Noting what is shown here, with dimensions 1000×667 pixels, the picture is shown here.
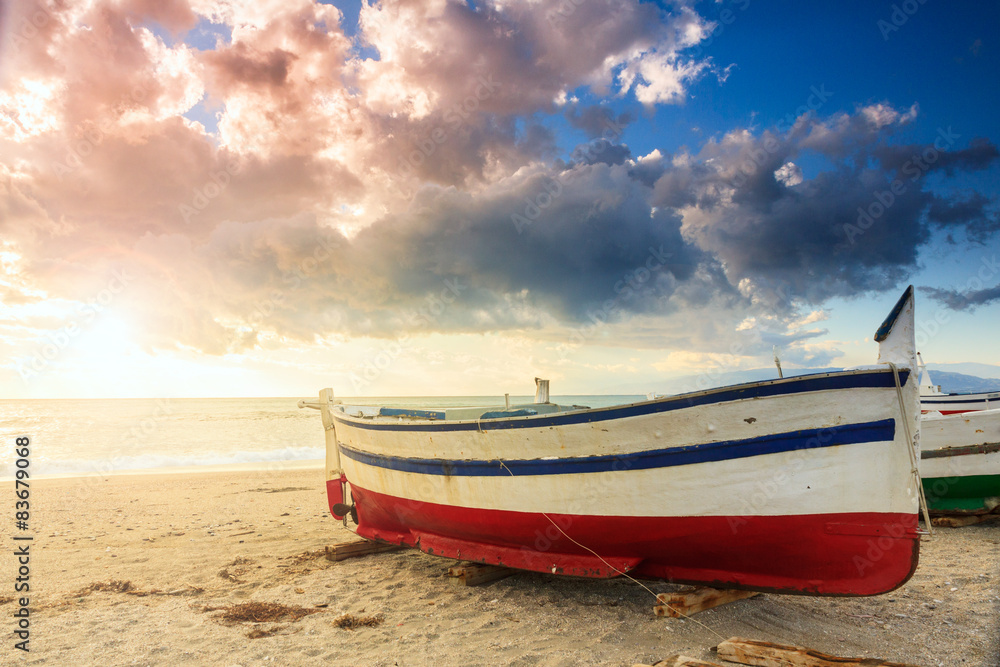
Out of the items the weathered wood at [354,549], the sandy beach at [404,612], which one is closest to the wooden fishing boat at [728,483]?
the sandy beach at [404,612]

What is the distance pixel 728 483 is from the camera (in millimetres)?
4281

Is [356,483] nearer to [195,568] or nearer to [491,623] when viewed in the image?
[195,568]

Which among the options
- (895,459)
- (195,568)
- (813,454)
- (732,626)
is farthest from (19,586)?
(895,459)

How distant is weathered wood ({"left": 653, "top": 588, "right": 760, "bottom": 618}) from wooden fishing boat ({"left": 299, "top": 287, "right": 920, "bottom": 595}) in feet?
0.59

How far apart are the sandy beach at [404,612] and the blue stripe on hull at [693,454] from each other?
145 centimetres

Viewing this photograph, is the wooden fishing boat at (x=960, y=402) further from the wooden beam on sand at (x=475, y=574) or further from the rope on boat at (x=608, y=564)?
the wooden beam on sand at (x=475, y=574)

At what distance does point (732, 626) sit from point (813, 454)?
5.92 ft

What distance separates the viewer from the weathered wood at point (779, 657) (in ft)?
11.2

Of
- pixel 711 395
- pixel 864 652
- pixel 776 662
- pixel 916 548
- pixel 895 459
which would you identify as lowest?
pixel 864 652

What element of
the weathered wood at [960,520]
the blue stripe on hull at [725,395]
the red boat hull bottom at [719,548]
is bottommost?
the weathered wood at [960,520]

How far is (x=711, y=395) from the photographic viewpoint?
13.9 feet

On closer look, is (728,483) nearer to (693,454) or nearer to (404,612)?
(693,454)

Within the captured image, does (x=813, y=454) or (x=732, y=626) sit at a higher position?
(x=813, y=454)

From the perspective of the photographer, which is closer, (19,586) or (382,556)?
(19,586)
